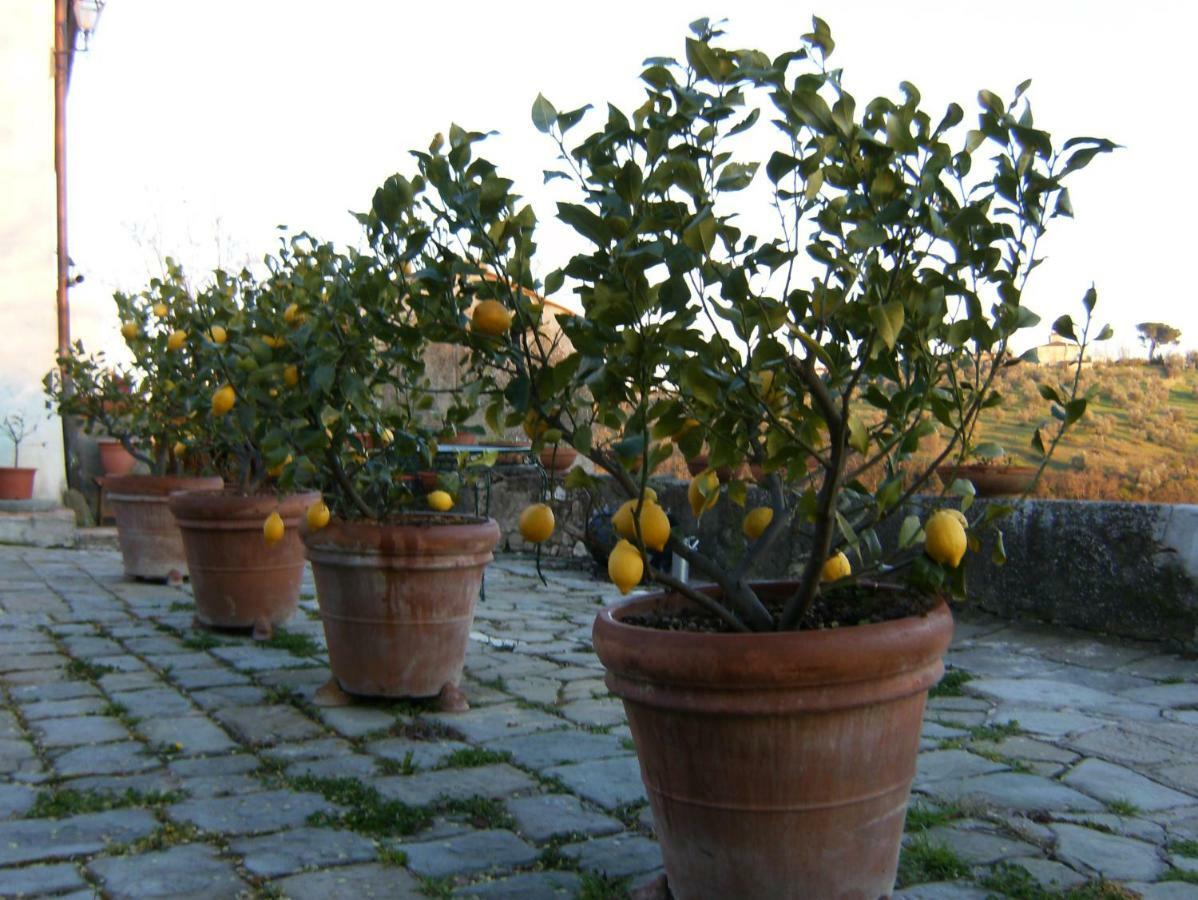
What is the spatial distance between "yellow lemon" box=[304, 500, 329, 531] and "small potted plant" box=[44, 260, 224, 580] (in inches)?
66.3

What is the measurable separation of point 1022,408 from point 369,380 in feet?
9.97

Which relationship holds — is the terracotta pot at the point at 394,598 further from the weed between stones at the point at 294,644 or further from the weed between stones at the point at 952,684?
the weed between stones at the point at 952,684

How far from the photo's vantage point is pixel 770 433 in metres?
1.80

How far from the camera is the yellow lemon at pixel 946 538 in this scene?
191 centimetres

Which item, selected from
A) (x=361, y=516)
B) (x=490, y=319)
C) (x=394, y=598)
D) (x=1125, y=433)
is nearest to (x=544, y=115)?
(x=490, y=319)

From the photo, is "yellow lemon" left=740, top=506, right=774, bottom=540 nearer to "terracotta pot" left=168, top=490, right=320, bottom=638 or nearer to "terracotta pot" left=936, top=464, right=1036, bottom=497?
"terracotta pot" left=168, top=490, right=320, bottom=638

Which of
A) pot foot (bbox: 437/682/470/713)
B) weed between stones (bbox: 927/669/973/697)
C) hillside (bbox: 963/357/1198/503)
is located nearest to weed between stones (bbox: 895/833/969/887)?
weed between stones (bbox: 927/669/973/697)

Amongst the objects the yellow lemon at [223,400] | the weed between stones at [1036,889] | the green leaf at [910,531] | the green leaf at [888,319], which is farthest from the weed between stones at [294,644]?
the green leaf at [888,319]

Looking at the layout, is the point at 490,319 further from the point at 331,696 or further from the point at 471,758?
the point at 331,696

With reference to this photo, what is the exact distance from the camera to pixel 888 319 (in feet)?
5.30

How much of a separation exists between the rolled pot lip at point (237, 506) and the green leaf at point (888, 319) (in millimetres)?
3586

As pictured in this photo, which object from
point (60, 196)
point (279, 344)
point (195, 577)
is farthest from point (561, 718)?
point (60, 196)

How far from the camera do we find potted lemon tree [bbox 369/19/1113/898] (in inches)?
68.5

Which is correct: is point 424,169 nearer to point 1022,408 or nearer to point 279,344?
point 279,344
